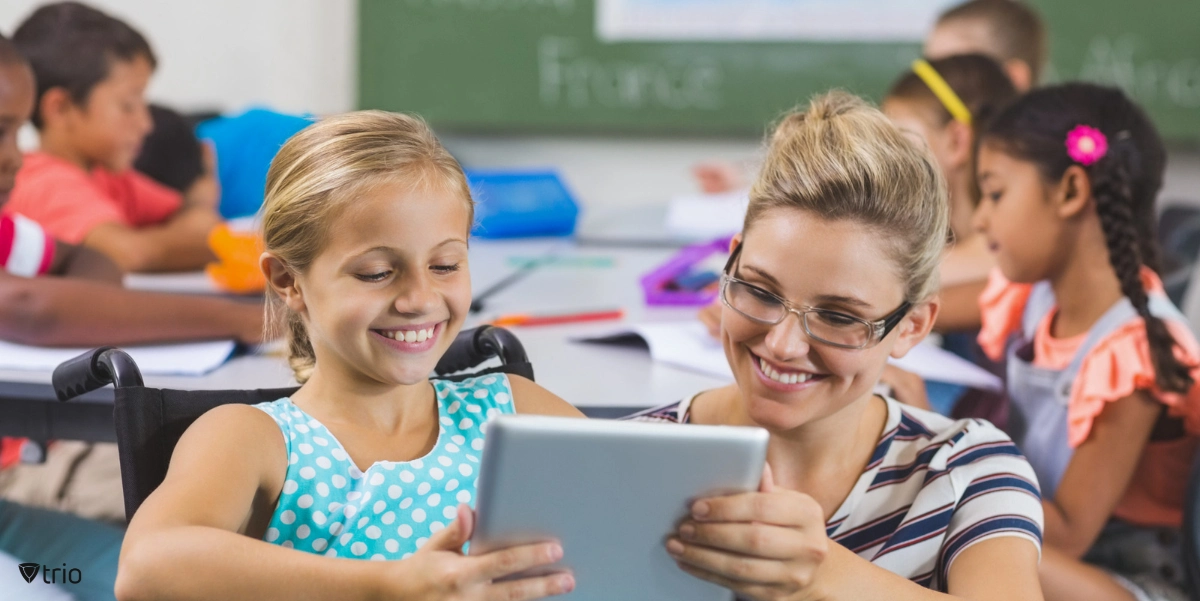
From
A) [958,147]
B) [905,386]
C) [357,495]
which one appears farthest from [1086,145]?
[357,495]

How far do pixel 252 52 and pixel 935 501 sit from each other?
3756mm

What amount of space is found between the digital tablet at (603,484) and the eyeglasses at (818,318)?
28 centimetres

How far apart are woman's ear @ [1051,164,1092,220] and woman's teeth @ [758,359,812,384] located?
73 cm

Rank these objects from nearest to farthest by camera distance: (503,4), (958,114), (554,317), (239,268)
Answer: (554,317), (239,268), (958,114), (503,4)

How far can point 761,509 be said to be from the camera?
75cm

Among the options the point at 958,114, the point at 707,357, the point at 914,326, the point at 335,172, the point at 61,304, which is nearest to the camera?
the point at 335,172

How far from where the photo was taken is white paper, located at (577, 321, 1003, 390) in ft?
4.80

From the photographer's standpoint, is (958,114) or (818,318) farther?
(958,114)

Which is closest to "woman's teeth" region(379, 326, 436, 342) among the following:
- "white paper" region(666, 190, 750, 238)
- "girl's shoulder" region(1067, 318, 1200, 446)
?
"girl's shoulder" region(1067, 318, 1200, 446)

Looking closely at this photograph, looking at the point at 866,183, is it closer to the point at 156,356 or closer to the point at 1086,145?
the point at 1086,145

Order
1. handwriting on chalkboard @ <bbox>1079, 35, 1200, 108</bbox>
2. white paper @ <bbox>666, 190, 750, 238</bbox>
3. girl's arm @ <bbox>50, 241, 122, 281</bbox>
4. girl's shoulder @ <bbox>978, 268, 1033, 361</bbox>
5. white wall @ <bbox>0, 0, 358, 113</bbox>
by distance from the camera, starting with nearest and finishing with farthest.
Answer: girl's arm @ <bbox>50, 241, 122, 281</bbox> < girl's shoulder @ <bbox>978, 268, 1033, 361</bbox> < white paper @ <bbox>666, 190, 750, 238</bbox> < handwriting on chalkboard @ <bbox>1079, 35, 1200, 108</bbox> < white wall @ <bbox>0, 0, 358, 113</bbox>

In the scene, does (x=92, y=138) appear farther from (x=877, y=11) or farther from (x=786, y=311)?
(x=877, y=11)

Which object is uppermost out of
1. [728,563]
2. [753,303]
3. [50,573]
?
[753,303]

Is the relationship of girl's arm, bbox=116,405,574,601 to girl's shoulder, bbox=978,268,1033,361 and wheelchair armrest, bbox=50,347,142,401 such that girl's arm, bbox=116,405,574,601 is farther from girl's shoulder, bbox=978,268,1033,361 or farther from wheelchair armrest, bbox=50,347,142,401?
girl's shoulder, bbox=978,268,1033,361
